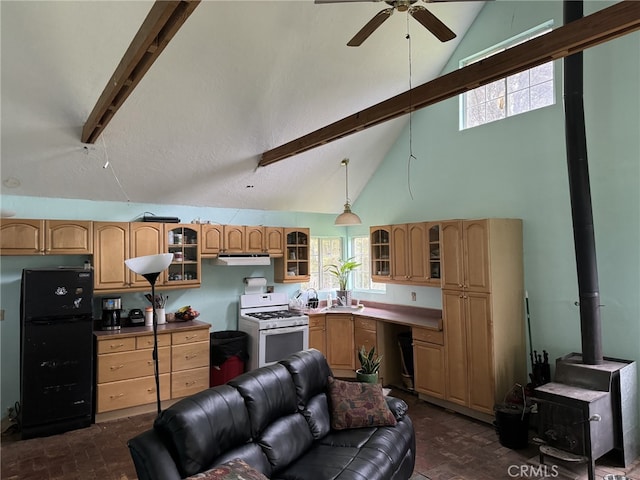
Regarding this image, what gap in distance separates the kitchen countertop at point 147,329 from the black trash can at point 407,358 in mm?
2503

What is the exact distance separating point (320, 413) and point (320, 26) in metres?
3.51

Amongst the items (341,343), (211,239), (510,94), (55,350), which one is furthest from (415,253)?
(55,350)

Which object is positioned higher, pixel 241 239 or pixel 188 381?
pixel 241 239

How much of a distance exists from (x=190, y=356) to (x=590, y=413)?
4.03m

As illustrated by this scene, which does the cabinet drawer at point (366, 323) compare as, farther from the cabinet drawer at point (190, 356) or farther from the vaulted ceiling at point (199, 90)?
the vaulted ceiling at point (199, 90)

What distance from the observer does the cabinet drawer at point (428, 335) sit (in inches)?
184

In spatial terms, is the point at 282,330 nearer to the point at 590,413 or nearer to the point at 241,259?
the point at 241,259

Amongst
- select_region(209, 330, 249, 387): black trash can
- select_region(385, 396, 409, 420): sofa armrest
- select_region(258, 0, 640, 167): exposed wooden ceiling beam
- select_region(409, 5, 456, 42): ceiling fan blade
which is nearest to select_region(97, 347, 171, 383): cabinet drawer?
select_region(209, 330, 249, 387): black trash can

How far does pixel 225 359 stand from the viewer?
519 centimetres

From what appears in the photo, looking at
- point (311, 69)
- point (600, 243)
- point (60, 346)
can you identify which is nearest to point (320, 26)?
point (311, 69)

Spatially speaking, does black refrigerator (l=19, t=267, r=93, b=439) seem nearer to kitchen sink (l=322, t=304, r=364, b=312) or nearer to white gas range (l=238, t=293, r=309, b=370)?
white gas range (l=238, t=293, r=309, b=370)

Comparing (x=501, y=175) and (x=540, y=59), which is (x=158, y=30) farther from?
(x=501, y=175)

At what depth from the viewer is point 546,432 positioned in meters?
3.42

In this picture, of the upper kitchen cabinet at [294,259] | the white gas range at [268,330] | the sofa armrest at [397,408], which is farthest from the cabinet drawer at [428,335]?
the upper kitchen cabinet at [294,259]
